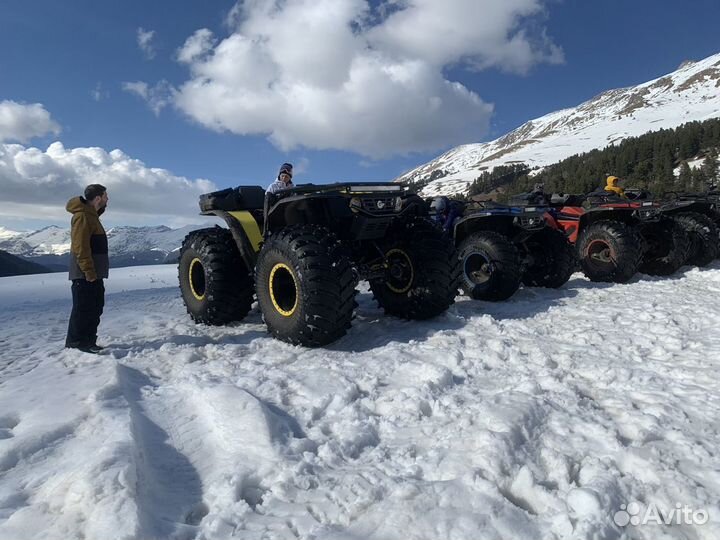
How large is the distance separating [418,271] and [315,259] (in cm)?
147

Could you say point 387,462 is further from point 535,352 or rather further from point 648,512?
point 535,352

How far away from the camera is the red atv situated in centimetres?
755

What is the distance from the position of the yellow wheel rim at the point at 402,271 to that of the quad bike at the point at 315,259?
0.04ft

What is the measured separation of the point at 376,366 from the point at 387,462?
4.35ft

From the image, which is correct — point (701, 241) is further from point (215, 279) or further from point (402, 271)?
point (215, 279)

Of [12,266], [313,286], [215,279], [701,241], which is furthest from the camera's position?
[12,266]

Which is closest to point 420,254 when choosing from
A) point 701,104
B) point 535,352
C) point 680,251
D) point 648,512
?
point 535,352

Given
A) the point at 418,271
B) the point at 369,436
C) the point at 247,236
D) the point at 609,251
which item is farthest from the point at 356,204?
the point at 609,251

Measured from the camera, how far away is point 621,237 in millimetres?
7551

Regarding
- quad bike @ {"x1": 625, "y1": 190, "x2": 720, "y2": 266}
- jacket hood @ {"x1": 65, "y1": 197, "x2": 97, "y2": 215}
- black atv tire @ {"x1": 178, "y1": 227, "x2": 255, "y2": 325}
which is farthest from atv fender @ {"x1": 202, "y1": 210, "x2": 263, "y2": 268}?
quad bike @ {"x1": 625, "y1": 190, "x2": 720, "y2": 266}

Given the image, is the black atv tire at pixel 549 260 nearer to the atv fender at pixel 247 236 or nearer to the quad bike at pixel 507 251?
the quad bike at pixel 507 251

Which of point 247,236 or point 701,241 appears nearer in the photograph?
point 247,236

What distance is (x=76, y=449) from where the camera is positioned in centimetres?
221

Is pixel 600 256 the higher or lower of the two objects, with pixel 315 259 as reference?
lower
